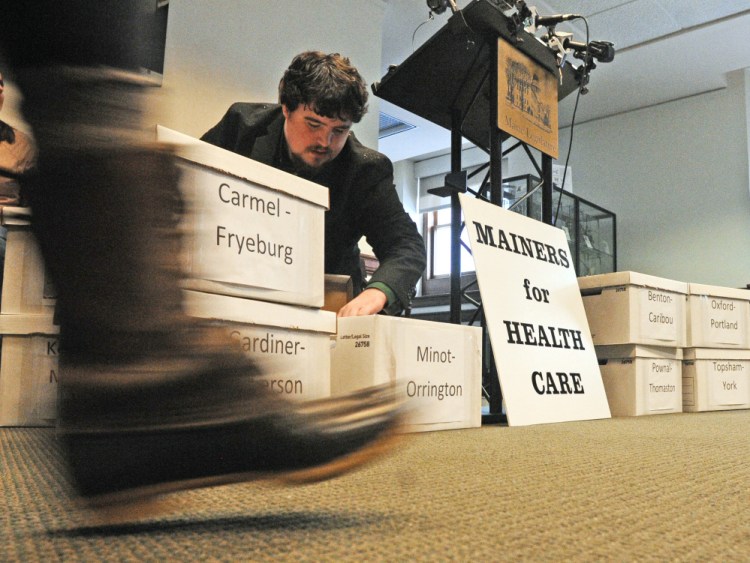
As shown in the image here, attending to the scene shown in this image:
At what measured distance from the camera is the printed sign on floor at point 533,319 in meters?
1.47

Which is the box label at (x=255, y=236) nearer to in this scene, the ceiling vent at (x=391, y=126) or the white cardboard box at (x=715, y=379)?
the white cardboard box at (x=715, y=379)

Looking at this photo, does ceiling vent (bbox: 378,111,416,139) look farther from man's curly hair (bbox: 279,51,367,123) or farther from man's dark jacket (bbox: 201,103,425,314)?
man's curly hair (bbox: 279,51,367,123)

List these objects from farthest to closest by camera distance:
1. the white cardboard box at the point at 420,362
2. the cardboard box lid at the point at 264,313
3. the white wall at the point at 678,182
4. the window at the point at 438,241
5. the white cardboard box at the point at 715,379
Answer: the window at the point at 438,241
the white wall at the point at 678,182
the white cardboard box at the point at 715,379
the white cardboard box at the point at 420,362
the cardboard box lid at the point at 264,313

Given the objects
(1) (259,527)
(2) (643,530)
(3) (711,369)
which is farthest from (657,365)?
(1) (259,527)

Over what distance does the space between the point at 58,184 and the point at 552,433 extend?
1053 millimetres

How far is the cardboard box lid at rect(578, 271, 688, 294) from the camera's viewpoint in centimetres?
192

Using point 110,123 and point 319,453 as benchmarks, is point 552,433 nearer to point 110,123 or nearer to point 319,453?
point 319,453

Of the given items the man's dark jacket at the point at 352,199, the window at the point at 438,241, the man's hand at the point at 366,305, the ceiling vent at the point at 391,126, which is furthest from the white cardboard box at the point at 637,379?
the window at the point at 438,241

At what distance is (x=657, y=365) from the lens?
1990 millimetres

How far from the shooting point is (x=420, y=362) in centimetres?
129

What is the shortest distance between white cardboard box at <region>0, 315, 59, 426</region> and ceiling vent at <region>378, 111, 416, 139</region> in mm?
4031

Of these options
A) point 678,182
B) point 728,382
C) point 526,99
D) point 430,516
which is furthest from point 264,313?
point 678,182

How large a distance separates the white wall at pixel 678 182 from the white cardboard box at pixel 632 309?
8.61 ft

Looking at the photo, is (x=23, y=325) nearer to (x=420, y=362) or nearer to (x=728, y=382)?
(x=420, y=362)
